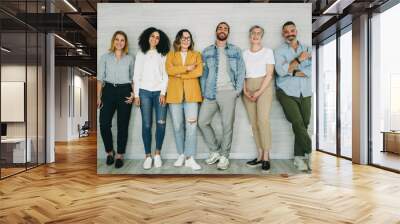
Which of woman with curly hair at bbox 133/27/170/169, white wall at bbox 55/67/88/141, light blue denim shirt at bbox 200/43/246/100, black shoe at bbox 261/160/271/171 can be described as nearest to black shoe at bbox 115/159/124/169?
woman with curly hair at bbox 133/27/170/169

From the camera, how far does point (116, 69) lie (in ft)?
19.9

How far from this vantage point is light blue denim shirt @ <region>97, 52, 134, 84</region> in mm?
6055

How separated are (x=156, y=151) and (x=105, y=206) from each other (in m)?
1.85

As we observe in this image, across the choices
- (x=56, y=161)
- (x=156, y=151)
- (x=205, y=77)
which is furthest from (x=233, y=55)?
(x=56, y=161)

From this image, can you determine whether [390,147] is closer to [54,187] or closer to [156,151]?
[156,151]

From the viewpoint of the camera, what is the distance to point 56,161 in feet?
27.6

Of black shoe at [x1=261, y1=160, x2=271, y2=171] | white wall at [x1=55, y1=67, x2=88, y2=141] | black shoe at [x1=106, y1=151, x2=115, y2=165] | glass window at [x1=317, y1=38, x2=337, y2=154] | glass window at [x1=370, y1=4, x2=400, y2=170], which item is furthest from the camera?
white wall at [x1=55, y1=67, x2=88, y2=141]

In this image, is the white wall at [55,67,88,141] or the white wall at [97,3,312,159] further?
the white wall at [55,67,88,141]

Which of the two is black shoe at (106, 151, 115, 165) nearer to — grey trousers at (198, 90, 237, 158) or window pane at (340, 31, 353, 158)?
grey trousers at (198, 90, 237, 158)

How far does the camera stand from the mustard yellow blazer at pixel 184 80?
599 centimetres

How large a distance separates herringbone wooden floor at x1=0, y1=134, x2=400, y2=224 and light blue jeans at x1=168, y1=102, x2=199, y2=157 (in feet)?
1.75

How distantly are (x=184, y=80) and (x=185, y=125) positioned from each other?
743mm

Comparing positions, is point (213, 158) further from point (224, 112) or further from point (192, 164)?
point (224, 112)

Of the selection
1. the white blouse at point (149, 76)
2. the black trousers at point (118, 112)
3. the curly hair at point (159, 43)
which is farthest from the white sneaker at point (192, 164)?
the curly hair at point (159, 43)
